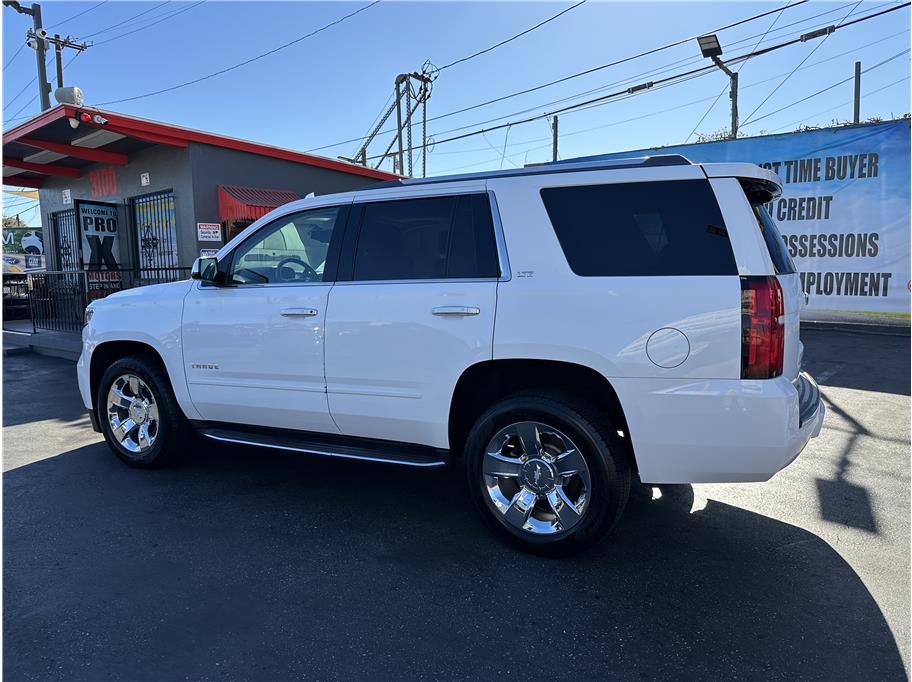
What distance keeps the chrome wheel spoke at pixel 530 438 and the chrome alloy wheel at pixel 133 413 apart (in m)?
3.00

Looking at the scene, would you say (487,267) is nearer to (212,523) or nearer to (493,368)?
(493,368)

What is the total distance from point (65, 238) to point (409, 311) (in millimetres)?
15285

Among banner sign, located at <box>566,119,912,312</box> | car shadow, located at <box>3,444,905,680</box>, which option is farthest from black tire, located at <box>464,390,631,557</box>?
banner sign, located at <box>566,119,912,312</box>

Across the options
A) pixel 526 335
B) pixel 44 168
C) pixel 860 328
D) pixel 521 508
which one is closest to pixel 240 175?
pixel 44 168

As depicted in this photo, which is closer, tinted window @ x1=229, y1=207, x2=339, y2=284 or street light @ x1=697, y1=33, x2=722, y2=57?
tinted window @ x1=229, y1=207, x2=339, y2=284

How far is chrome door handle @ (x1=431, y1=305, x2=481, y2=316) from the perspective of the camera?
3486 mm

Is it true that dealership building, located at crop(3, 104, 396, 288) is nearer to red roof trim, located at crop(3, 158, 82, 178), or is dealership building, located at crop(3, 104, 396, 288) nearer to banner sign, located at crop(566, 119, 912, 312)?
red roof trim, located at crop(3, 158, 82, 178)

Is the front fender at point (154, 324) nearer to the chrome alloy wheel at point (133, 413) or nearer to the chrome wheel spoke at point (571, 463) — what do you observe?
the chrome alloy wheel at point (133, 413)

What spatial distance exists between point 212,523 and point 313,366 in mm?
1156

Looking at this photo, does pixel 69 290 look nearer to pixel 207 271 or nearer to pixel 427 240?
pixel 207 271

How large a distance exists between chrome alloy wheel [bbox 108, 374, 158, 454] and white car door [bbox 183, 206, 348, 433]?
0.58m

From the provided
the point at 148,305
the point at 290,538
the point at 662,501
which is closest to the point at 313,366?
the point at 290,538

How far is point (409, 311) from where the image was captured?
3650 mm

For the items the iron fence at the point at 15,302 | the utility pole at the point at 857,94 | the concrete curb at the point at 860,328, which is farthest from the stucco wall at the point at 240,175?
the utility pole at the point at 857,94
